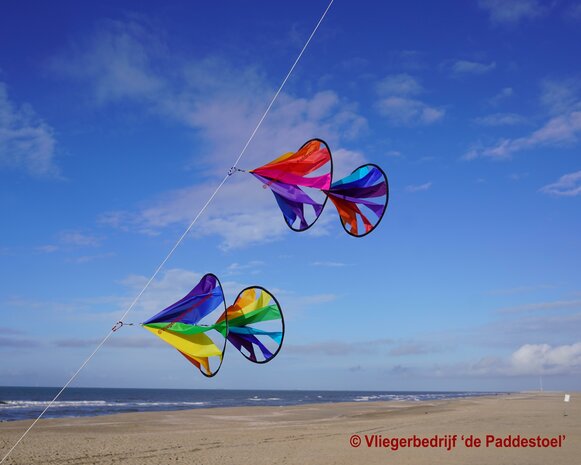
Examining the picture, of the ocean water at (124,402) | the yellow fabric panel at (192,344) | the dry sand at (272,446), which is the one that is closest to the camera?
the yellow fabric panel at (192,344)

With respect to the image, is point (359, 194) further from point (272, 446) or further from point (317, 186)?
point (272, 446)

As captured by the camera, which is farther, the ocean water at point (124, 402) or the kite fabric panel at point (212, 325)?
the ocean water at point (124, 402)

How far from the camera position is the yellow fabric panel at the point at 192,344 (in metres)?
4.11

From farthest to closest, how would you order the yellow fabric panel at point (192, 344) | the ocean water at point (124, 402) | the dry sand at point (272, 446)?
the ocean water at point (124, 402) → the dry sand at point (272, 446) → the yellow fabric panel at point (192, 344)

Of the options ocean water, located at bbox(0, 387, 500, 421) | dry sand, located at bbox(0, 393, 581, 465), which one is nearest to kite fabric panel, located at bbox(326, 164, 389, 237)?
dry sand, located at bbox(0, 393, 581, 465)

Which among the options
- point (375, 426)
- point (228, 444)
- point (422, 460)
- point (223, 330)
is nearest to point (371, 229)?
point (223, 330)

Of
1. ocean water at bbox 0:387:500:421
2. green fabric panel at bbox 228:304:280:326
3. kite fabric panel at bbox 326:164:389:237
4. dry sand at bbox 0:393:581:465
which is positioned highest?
kite fabric panel at bbox 326:164:389:237

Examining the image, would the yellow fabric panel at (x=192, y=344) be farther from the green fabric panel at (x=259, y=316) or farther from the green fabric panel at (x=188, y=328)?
the green fabric panel at (x=259, y=316)

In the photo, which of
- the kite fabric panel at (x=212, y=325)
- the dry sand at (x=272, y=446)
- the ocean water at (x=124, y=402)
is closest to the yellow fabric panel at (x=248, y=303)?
the kite fabric panel at (x=212, y=325)

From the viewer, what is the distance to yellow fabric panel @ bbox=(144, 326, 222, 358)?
4.11 meters

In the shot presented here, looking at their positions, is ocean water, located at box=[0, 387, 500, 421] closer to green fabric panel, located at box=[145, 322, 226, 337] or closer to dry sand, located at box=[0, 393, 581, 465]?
dry sand, located at box=[0, 393, 581, 465]

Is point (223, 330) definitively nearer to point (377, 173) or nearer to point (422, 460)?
point (377, 173)

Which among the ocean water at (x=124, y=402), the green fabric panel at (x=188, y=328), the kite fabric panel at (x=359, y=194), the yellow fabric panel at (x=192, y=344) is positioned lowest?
the ocean water at (x=124, y=402)

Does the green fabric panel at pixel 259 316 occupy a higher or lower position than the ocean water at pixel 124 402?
higher
